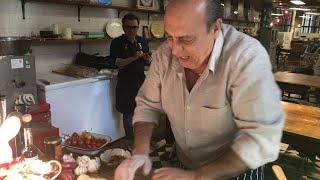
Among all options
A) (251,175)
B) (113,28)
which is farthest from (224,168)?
(113,28)

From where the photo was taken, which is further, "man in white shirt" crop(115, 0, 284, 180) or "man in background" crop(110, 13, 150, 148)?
"man in background" crop(110, 13, 150, 148)

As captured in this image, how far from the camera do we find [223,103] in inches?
45.2

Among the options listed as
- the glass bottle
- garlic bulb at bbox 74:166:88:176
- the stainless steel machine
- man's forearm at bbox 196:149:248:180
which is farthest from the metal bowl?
man's forearm at bbox 196:149:248:180

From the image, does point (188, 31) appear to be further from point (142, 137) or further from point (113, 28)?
point (113, 28)

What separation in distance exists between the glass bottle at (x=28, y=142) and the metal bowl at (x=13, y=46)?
959 millimetres

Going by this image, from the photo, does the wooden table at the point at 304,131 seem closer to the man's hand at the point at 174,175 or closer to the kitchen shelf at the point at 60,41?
the man's hand at the point at 174,175

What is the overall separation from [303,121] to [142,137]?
1788 millimetres

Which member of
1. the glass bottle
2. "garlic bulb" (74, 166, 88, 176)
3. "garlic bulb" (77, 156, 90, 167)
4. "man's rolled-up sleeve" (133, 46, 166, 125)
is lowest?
"garlic bulb" (74, 166, 88, 176)

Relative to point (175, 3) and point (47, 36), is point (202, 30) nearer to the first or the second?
point (175, 3)

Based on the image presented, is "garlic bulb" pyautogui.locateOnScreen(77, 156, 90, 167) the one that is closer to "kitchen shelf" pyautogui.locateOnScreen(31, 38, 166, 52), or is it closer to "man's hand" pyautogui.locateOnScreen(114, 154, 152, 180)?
"man's hand" pyautogui.locateOnScreen(114, 154, 152, 180)

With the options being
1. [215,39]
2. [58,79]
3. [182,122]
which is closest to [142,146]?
[182,122]

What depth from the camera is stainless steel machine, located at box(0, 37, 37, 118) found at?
2.12m

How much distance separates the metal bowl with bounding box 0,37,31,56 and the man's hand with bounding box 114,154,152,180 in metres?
1.44

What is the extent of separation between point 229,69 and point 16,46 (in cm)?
167
